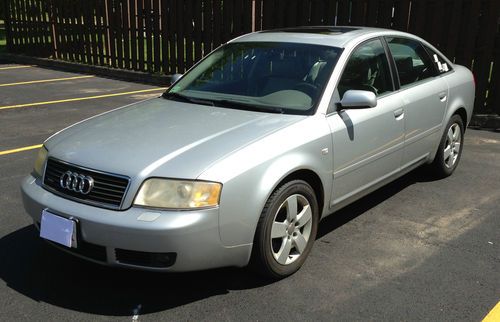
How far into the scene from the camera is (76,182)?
121 inches

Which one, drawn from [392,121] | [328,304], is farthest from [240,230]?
[392,121]

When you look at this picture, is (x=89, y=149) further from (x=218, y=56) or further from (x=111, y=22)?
(x=111, y=22)

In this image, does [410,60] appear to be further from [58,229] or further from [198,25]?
[198,25]

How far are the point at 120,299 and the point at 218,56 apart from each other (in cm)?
236

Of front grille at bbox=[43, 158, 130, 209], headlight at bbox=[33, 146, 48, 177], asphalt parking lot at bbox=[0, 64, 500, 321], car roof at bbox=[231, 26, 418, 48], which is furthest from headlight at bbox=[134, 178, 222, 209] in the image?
car roof at bbox=[231, 26, 418, 48]

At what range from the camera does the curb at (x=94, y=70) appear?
12274 mm

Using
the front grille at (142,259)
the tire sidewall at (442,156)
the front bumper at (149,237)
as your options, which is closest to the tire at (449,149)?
the tire sidewall at (442,156)

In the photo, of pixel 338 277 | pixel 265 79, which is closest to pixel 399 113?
pixel 265 79

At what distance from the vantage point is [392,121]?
4195 millimetres

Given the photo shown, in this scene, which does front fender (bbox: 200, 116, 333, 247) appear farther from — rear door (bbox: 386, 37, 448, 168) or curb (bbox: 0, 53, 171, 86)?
curb (bbox: 0, 53, 171, 86)

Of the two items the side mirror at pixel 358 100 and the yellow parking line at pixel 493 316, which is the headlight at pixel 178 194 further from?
the yellow parking line at pixel 493 316

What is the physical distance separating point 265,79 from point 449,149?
2.44 meters

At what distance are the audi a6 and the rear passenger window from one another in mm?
17

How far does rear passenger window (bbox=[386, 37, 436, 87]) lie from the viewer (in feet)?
14.9
